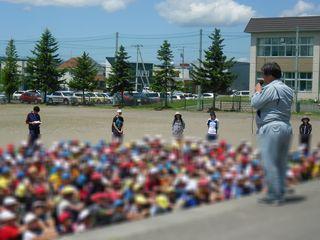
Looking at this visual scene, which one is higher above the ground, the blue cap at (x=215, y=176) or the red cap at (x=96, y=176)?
the red cap at (x=96, y=176)

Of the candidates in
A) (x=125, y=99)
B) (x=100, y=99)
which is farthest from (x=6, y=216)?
(x=100, y=99)

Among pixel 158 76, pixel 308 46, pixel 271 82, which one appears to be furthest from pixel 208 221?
pixel 308 46

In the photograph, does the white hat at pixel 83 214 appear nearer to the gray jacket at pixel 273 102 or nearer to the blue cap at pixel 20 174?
the blue cap at pixel 20 174

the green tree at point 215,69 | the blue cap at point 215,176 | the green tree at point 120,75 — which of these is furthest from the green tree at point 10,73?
the blue cap at point 215,176

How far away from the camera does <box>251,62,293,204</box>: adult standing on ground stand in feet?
18.3

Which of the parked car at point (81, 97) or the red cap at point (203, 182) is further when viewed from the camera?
the parked car at point (81, 97)

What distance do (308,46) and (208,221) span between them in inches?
2308

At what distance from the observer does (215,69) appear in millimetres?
48562

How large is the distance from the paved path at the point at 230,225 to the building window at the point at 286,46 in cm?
5754

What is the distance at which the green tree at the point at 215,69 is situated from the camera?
48.3m

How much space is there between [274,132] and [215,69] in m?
43.4

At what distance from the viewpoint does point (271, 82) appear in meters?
5.80

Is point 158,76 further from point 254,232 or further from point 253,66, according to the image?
point 254,232

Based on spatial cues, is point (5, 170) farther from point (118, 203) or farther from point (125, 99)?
point (125, 99)
